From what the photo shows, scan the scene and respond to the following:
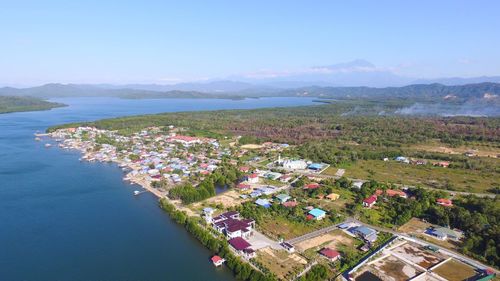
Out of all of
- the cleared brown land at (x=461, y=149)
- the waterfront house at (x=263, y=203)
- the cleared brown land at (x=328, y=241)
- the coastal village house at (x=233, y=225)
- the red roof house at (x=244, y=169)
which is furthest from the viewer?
the cleared brown land at (x=461, y=149)

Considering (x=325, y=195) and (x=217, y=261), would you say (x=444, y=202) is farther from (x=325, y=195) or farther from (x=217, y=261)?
(x=217, y=261)

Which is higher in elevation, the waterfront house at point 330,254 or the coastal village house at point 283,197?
the coastal village house at point 283,197

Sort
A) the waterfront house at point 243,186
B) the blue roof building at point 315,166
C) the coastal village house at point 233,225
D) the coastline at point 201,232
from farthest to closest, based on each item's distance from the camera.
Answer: the blue roof building at point 315,166, the waterfront house at point 243,186, the coastal village house at point 233,225, the coastline at point 201,232

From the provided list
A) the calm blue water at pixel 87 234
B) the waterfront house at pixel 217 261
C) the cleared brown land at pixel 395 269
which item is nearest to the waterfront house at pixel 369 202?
the cleared brown land at pixel 395 269

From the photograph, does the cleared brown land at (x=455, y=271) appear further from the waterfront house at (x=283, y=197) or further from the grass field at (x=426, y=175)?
the grass field at (x=426, y=175)

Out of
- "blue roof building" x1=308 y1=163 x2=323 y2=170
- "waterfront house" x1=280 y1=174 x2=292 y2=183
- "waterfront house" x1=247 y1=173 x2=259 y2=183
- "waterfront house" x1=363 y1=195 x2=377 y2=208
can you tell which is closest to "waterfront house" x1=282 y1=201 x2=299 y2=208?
"waterfront house" x1=363 y1=195 x2=377 y2=208

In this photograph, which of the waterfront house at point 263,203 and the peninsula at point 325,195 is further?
the waterfront house at point 263,203
